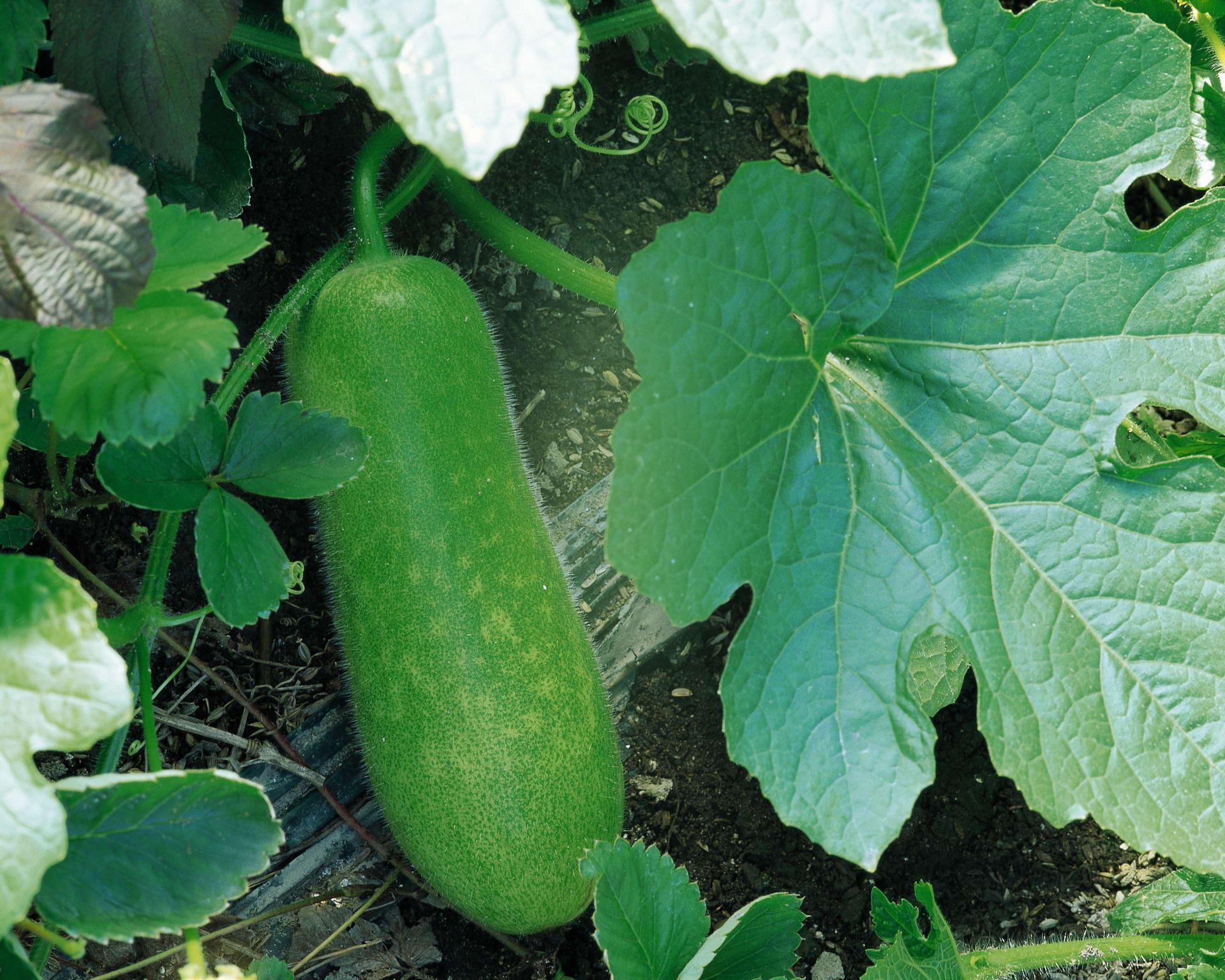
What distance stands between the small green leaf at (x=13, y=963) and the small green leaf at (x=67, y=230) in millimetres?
714

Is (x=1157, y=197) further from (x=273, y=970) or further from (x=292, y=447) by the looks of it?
(x=273, y=970)

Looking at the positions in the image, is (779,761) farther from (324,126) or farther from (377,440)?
(324,126)

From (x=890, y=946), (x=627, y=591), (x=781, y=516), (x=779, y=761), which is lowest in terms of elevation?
(x=890, y=946)

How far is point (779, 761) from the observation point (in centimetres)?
154

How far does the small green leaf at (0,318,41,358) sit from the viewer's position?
126 cm

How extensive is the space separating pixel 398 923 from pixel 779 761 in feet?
3.38

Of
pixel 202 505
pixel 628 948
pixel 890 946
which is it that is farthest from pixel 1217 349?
pixel 202 505

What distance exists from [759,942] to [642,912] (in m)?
0.27

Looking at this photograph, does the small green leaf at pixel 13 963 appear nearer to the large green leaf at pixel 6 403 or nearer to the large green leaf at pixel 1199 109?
the large green leaf at pixel 6 403

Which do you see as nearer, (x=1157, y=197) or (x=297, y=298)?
(x=297, y=298)

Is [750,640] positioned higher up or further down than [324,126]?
further down

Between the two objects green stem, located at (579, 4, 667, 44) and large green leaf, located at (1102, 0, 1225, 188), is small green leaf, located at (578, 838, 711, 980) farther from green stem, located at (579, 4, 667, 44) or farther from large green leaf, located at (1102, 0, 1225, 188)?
large green leaf, located at (1102, 0, 1225, 188)

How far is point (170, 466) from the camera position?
1560 mm

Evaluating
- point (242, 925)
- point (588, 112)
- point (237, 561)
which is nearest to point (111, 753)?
point (237, 561)
